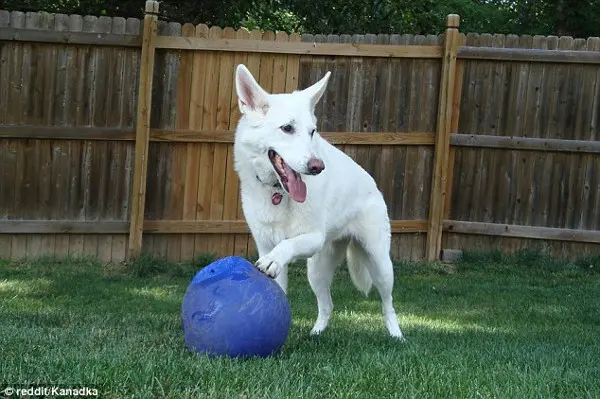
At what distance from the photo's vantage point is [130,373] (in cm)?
388

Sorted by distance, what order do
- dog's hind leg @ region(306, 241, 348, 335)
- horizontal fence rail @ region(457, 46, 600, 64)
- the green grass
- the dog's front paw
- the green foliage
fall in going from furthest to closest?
the green foliage → horizontal fence rail @ region(457, 46, 600, 64) → dog's hind leg @ region(306, 241, 348, 335) → the dog's front paw → the green grass

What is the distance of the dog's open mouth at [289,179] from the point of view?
5090 millimetres

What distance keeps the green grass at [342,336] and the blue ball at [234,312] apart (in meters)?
0.11

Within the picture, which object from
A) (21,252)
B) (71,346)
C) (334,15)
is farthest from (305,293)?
(334,15)

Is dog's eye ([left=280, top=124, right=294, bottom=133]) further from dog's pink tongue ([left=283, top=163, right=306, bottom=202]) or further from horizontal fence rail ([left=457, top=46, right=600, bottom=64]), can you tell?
horizontal fence rail ([left=457, top=46, right=600, bottom=64])

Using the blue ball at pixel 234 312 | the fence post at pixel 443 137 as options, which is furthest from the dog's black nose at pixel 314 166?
the fence post at pixel 443 137

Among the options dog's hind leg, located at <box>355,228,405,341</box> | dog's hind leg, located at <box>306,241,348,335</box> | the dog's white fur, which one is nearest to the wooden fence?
dog's hind leg, located at <box>306,241,348,335</box>

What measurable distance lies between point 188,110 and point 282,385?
6060mm

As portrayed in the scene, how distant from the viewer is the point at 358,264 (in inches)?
255

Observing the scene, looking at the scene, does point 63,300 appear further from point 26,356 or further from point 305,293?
point 26,356

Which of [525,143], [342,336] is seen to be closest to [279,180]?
[342,336]

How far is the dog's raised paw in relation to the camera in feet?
16.0

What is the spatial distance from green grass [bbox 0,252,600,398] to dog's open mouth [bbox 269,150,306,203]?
2.92ft

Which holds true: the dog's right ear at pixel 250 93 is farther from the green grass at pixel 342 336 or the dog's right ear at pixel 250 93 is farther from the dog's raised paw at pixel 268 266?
the green grass at pixel 342 336
